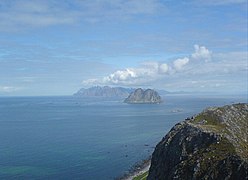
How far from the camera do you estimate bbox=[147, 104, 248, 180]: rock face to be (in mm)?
56500

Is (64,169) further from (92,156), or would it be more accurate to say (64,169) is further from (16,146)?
(16,146)

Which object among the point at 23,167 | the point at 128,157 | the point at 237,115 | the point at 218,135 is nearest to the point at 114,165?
the point at 128,157

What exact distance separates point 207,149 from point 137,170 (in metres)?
58.9

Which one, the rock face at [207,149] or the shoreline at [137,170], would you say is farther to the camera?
the shoreline at [137,170]

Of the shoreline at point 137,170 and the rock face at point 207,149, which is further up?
the rock face at point 207,149

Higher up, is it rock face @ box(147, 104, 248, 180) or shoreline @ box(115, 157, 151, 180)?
rock face @ box(147, 104, 248, 180)

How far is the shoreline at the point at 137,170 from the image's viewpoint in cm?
11032

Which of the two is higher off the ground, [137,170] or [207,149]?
[207,149]

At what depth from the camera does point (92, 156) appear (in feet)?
464

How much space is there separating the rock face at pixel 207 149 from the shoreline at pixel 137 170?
117 ft

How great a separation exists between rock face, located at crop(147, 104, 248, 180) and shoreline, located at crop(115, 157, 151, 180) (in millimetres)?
35740

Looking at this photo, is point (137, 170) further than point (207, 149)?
Yes

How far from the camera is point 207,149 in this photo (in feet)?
205

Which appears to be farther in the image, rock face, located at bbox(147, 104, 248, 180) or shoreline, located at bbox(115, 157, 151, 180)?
shoreline, located at bbox(115, 157, 151, 180)
